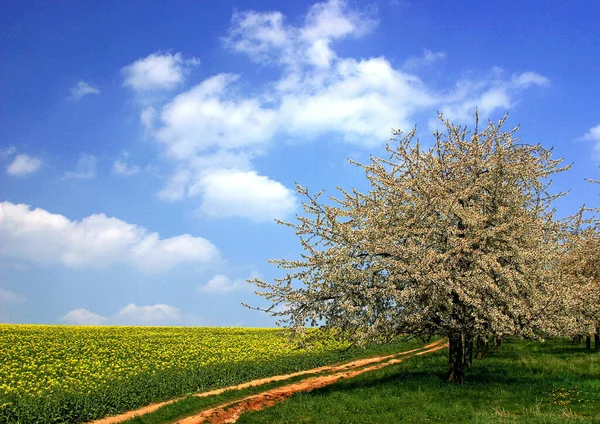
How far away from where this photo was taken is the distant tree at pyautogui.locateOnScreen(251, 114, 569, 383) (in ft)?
82.0

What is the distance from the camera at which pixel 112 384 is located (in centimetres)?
2789

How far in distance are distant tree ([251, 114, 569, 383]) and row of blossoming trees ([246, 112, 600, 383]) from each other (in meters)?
0.05

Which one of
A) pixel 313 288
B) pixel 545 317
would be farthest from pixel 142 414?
pixel 545 317

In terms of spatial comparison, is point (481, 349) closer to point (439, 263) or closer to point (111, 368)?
point (439, 263)

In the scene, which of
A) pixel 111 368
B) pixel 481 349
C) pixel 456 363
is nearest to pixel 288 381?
pixel 456 363

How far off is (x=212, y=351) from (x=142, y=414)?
24622mm

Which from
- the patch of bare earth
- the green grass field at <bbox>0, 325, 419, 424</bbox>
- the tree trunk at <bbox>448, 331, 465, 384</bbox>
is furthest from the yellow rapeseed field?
the tree trunk at <bbox>448, 331, 465, 384</bbox>

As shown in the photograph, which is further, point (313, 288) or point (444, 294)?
point (313, 288)

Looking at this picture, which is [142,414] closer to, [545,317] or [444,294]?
[444,294]

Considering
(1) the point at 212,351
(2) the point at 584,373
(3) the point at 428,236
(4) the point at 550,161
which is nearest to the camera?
(3) the point at 428,236

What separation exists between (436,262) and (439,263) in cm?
19

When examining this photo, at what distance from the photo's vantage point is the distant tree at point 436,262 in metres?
25.0

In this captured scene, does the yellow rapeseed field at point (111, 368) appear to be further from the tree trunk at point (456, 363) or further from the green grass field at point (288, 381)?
the tree trunk at point (456, 363)

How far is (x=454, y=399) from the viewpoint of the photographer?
23391 millimetres
